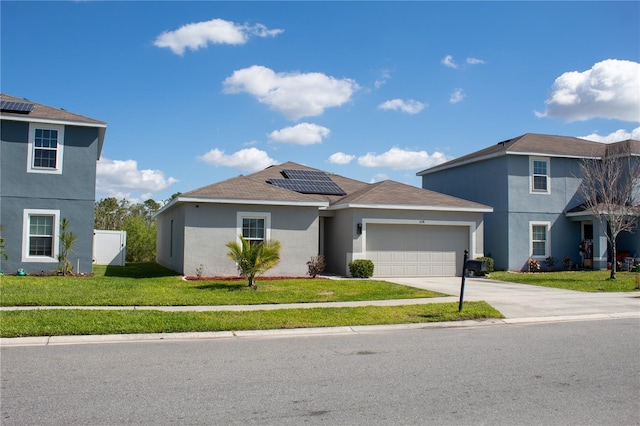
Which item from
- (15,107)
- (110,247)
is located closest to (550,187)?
(110,247)

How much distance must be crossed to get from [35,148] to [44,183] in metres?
1.30

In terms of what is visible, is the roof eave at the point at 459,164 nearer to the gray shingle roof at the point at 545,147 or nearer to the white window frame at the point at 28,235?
the gray shingle roof at the point at 545,147

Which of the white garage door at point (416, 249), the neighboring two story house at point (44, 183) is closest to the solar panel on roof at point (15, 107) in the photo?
the neighboring two story house at point (44, 183)

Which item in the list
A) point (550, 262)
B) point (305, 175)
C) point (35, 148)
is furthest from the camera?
point (305, 175)

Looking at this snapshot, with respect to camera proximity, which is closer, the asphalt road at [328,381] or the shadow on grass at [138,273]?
the asphalt road at [328,381]

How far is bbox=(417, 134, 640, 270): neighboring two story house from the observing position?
2505 centimetres

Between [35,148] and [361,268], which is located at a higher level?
[35,148]

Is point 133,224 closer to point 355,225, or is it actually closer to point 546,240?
point 355,225

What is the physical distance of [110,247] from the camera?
91.3 ft

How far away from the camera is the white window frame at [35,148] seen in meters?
18.9

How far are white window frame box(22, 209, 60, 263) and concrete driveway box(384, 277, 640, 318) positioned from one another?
12798 millimetres

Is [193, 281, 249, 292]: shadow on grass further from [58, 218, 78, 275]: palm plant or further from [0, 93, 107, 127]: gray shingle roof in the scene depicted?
[0, 93, 107, 127]: gray shingle roof

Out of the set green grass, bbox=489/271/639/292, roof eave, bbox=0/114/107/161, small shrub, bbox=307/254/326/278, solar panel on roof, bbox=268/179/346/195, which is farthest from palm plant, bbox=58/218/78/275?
green grass, bbox=489/271/639/292

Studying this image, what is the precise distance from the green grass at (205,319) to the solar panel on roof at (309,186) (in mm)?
12024
